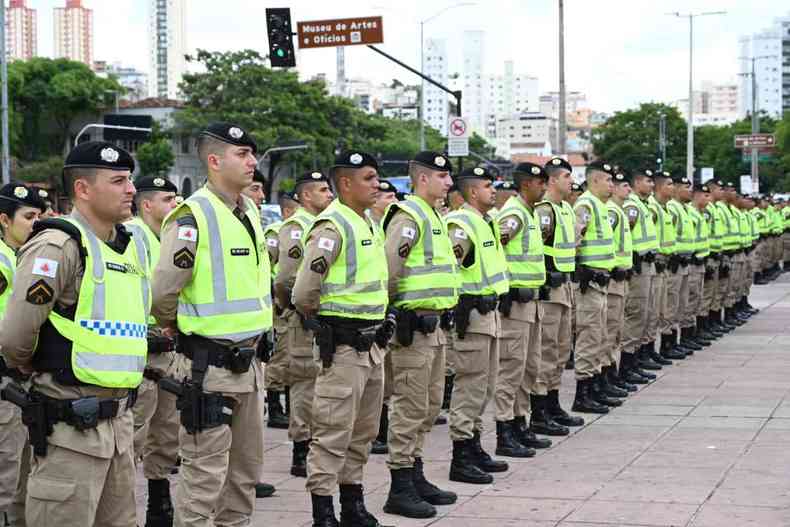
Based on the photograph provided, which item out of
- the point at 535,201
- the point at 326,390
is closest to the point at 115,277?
the point at 326,390

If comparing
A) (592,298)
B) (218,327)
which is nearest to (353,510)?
(218,327)

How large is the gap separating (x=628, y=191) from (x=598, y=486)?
579 centimetres

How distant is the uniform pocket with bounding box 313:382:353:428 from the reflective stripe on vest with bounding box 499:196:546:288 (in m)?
3.29

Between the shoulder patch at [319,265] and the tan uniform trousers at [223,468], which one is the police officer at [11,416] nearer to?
the tan uniform trousers at [223,468]

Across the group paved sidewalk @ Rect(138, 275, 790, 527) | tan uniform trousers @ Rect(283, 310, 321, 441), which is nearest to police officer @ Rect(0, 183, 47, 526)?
paved sidewalk @ Rect(138, 275, 790, 527)

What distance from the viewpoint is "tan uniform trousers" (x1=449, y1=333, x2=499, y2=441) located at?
8.76 m

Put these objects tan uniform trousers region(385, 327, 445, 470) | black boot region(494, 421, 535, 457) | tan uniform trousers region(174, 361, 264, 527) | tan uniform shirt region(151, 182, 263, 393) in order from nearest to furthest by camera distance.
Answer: tan uniform trousers region(174, 361, 264, 527), tan uniform shirt region(151, 182, 263, 393), tan uniform trousers region(385, 327, 445, 470), black boot region(494, 421, 535, 457)

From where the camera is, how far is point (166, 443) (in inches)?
302

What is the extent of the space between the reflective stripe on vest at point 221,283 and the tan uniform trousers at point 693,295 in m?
12.1

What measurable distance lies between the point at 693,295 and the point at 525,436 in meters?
7.95

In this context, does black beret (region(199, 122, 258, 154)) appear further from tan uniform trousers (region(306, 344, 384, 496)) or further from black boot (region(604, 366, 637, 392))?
black boot (region(604, 366, 637, 392))

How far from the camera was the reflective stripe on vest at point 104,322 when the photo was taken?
16.2 ft

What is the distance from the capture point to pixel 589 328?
1198 centimetres

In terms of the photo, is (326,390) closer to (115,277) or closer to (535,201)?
(115,277)
